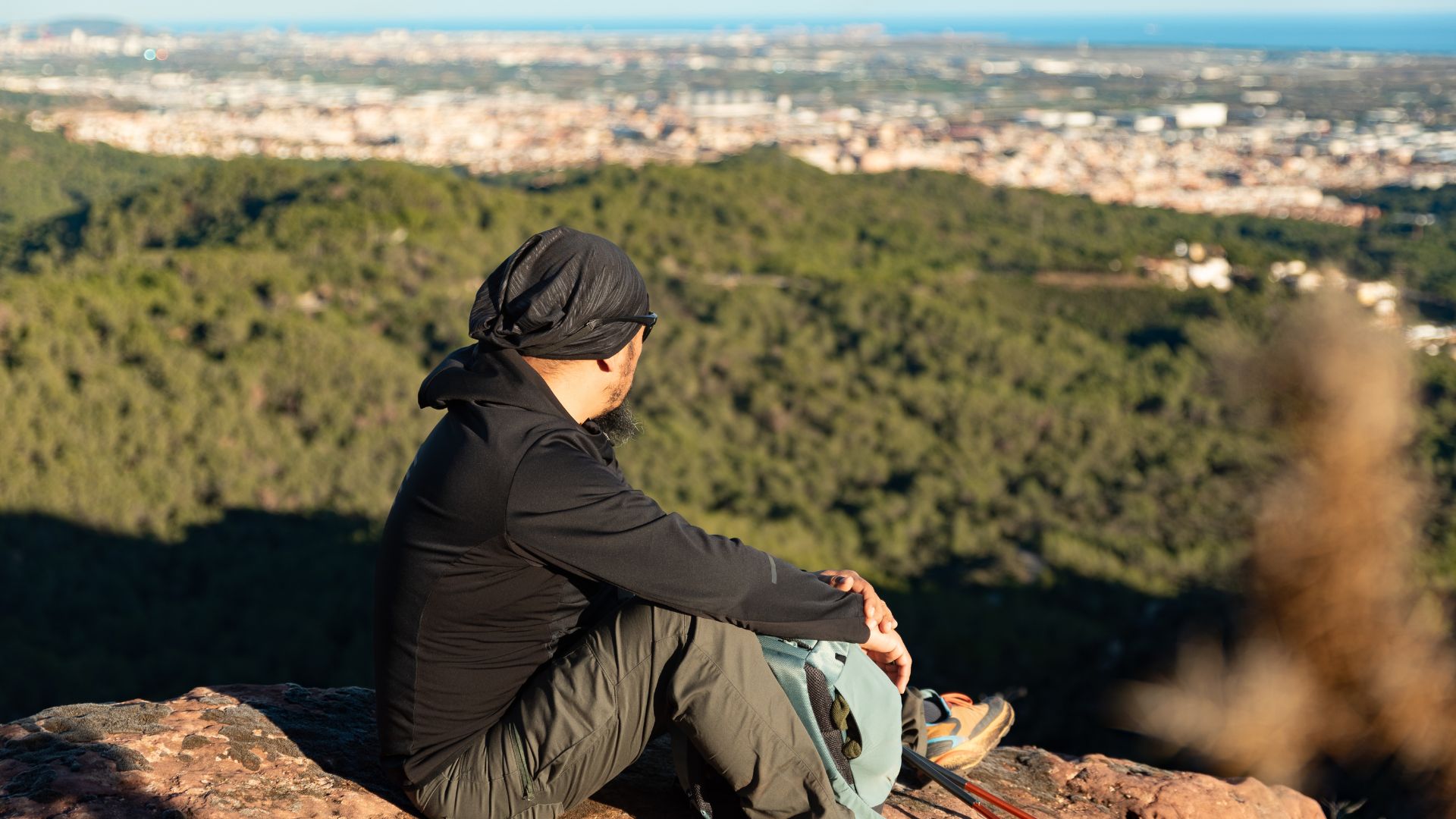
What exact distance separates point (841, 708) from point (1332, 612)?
249 cm

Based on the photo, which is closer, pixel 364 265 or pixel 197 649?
pixel 197 649

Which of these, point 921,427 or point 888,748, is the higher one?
point 888,748

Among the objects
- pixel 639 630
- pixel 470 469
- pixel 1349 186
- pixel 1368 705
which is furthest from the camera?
pixel 1349 186

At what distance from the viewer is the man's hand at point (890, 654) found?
2195 mm

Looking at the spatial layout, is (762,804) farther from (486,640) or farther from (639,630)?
(486,640)

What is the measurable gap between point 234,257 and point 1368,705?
16892 millimetres

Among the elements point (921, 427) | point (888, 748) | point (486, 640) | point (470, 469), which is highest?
point (470, 469)

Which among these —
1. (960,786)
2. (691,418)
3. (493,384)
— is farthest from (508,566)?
(691,418)

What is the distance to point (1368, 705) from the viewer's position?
3.48 m

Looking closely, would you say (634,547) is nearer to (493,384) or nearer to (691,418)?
(493,384)

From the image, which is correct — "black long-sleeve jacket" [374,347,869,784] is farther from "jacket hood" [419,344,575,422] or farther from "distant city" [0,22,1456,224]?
"distant city" [0,22,1456,224]

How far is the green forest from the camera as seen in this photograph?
963cm

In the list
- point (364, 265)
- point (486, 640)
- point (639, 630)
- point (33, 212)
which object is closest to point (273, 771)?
point (486, 640)

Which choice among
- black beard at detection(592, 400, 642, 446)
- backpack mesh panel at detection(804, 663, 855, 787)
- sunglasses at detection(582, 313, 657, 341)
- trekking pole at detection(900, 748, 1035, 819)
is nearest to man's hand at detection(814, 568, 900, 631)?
backpack mesh panel at detection(804, 663, 855, 787)
